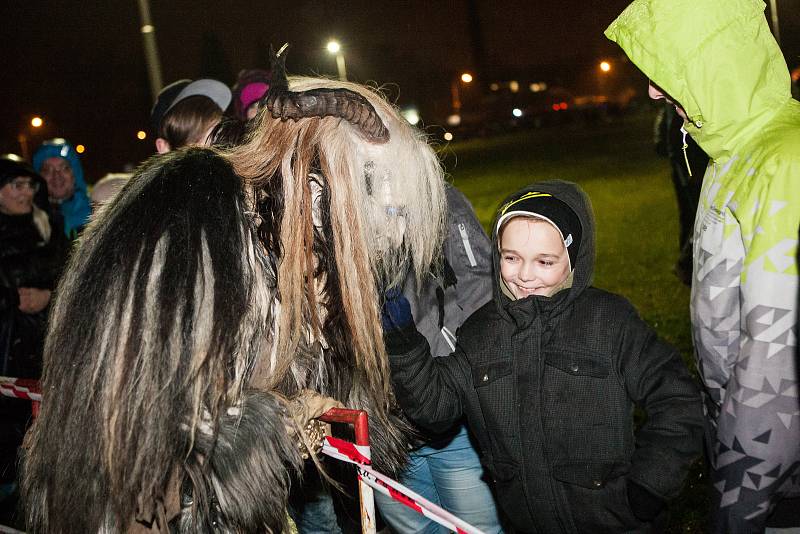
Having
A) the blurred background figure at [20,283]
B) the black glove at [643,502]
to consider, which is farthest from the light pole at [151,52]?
the black glove at [643,502]

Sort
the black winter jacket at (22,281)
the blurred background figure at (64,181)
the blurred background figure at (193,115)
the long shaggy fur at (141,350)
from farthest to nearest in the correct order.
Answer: the blurred background figure at (64,181)
the black winter jacket at (22,281)
the blurred background figure at (193,115)
the long shaggy fur at (141,350)

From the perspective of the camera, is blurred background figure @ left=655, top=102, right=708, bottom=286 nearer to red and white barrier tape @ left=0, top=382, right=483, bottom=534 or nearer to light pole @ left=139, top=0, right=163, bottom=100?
red and white barrier tape @ left=0, top=382, right=483, bottom=534

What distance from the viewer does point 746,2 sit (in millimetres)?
1886

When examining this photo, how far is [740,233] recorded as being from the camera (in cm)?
181

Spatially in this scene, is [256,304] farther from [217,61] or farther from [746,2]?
[217,61]

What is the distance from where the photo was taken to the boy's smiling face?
2156 millimetres

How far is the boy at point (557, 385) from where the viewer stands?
6.43 ft

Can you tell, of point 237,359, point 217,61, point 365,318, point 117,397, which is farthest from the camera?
point 217,61

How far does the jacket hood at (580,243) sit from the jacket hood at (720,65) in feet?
1.39

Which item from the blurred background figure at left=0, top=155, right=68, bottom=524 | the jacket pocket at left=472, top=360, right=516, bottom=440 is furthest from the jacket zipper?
the blurred background figure at left=0, top=155, right=68, bottom=524

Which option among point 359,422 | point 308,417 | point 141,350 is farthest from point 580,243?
point 141,350

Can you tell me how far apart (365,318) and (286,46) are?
0.81m

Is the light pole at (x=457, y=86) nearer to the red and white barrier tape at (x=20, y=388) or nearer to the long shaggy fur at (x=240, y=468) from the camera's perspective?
the red and white barrier tape at (x=20, y=388)

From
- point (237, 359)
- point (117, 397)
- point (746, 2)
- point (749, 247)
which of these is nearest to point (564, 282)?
point (749, 247)
